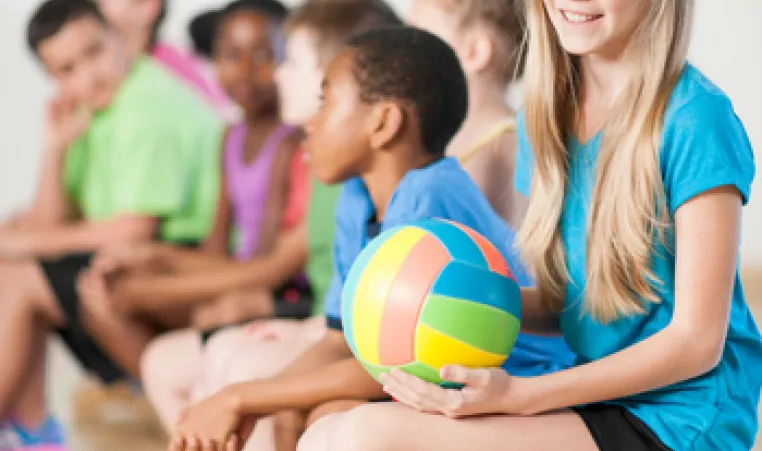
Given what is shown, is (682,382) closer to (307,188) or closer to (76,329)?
(307,188)

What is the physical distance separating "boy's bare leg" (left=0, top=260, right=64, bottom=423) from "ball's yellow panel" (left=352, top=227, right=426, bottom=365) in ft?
6.11

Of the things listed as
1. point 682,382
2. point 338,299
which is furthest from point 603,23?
point 338,299

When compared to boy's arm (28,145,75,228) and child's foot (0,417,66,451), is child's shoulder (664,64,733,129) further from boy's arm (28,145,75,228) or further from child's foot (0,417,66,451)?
boy's arm (28,145,75,228)

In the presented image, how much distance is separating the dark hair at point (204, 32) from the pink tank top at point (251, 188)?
0.72 metres

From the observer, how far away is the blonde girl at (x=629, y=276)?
4.40 feet

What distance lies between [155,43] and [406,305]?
2786 mm

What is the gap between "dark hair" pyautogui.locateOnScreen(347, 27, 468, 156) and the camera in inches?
70.2

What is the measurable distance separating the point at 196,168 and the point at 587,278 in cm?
217

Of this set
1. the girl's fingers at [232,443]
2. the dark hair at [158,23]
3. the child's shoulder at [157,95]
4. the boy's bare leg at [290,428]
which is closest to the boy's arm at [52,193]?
the child's shoulder at [157,95]

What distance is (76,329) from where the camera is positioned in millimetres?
3227

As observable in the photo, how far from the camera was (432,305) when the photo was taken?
1.39 meters

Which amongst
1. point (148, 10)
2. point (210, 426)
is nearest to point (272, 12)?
point (148, 10)

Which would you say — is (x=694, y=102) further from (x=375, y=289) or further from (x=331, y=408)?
(x=331, y=408)

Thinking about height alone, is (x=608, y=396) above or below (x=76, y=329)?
above
